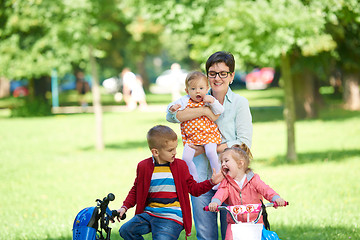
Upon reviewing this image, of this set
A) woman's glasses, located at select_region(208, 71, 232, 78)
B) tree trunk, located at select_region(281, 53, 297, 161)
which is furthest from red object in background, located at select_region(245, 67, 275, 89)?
woman's glasses, located at select_region(208, 71, 232, 78)

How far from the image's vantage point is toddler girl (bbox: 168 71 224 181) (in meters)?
4.69

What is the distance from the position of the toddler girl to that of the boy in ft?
0.85

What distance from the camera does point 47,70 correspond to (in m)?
29.2

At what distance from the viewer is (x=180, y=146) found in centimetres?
1748

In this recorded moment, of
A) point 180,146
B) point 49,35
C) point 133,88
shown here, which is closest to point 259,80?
point 133,88

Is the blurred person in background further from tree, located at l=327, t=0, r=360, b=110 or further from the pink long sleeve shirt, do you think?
the pink long sleeve shirt

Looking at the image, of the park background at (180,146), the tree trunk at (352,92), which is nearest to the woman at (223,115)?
the park background at (180,146)

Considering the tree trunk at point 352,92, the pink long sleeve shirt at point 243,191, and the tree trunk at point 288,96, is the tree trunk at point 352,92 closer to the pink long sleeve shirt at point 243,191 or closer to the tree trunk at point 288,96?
the tree trunk at point 288,96

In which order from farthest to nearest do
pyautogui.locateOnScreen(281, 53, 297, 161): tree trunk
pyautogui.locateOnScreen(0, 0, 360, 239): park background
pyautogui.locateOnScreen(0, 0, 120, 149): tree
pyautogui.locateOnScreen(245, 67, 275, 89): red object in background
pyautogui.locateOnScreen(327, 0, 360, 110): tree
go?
1. pyautogui.locateOnScreen(245, 67, 275, 89): red object in background
2. pyautogui.locateOnScreen(0, 0, 120, 149): tree
3. pyautogui.locateOnScreen(281, 53, 297, 161): tree trunk
4. pyautogui.locateOnScreen(327, 0, 360, 110): tree
5. pyautogui.locateOnScreen(0, 0, 360, 239): park background

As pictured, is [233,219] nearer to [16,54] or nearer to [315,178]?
[315,178]

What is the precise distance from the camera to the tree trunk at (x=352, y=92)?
29.5m

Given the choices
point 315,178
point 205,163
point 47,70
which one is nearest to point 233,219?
point 205,163

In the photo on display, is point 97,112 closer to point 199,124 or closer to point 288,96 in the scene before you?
point 288,96

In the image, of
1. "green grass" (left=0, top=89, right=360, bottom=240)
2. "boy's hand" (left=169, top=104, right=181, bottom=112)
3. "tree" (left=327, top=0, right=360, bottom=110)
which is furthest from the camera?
"tree" (left=327, top=0, right=360, bottom=110)
